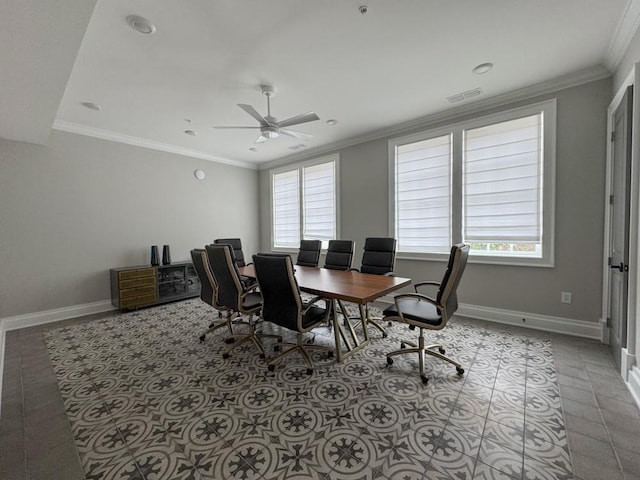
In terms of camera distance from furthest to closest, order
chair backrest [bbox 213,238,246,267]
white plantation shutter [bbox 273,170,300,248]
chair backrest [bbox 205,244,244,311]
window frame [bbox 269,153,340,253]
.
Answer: white plantation shutter [bbox 273,170,300,248]
window frame [bbox 269,153,340,253]
chair backrest [bbox 213,238,246,267]
chair backrest [bbox 205,244,244,311]

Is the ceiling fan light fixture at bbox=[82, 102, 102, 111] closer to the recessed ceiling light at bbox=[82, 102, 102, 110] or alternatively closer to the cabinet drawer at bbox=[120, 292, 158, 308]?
the recessed ceiling light at bbox=[82, 102, 102, 110]

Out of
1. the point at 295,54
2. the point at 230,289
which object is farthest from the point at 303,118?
the point at 230,289

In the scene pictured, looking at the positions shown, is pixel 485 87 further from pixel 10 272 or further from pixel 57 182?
pixel 10 272

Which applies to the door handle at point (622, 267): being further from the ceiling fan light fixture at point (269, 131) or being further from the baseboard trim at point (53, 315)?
the baseboard trim at point (53, 315)

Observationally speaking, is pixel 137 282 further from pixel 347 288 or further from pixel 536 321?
pixel 536 321

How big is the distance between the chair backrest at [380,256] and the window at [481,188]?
892 mm

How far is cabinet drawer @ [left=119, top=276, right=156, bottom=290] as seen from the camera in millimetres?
4150

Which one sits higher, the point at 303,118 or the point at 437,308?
the point at 303,118

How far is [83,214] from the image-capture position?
417cm

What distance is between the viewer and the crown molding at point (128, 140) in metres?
3.99

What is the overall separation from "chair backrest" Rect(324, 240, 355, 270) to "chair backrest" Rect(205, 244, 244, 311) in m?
1.56

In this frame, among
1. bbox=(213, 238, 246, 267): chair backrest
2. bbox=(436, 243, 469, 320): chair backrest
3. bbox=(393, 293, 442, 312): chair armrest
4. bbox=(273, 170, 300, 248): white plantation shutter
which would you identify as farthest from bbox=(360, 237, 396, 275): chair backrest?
bbox=(273, 170, 300, 248): white plantation shutter

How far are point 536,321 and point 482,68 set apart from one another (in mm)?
3016

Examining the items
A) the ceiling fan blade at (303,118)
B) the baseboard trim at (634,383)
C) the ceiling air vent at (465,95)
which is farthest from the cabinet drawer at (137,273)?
the baseboard trim at (634,383)
